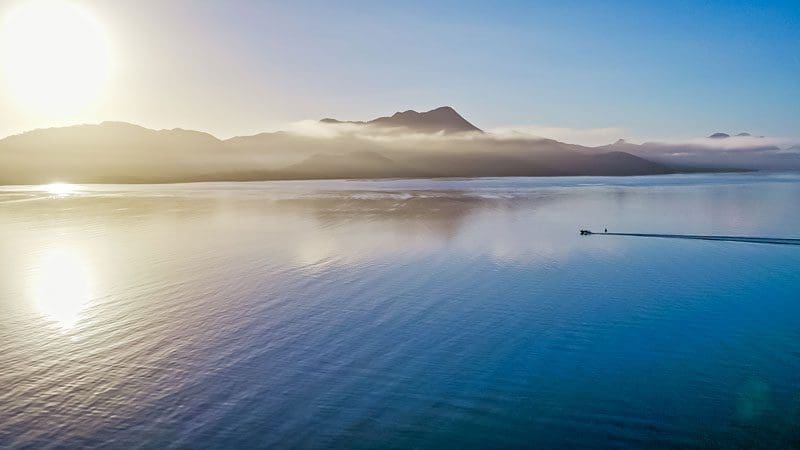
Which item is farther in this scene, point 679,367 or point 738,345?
point 738,345

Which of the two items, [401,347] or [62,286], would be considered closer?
[401,347]

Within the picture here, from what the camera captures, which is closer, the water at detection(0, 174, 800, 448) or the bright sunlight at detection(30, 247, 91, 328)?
the water at detection(0, 174, 800, 448)

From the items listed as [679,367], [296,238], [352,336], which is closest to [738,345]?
[679,367]

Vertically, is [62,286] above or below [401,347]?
above

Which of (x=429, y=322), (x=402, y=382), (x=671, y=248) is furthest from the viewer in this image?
(x=671, y=248)

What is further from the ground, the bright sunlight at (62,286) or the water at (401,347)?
the bright sunlight at (62,286)

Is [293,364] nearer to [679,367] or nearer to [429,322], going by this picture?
[429,322]

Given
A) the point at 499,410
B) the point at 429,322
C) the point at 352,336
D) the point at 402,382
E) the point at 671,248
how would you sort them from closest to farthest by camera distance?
the point at 499,410 → the point at 402,382 → the point at 352,336 → the point at 429,322 → the point at 671,248

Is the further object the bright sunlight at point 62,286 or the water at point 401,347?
the bright sunlight at point 62,286
